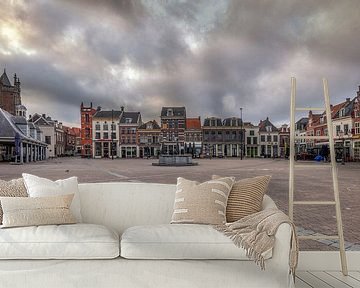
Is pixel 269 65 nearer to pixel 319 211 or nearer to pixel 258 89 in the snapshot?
pixel 258 89

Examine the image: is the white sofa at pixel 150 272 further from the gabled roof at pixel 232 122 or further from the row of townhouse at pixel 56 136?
the row of townhouse at pixel 56 136

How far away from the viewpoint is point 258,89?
107 feet

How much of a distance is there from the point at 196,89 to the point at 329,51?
19.6 metres

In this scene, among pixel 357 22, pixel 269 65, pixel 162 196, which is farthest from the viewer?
pixel 269 65

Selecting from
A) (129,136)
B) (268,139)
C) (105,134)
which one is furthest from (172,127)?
(268,139)

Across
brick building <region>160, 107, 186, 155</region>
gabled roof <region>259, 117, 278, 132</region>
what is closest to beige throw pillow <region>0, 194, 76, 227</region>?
brick building <region>160, 107, 186, 155</region>

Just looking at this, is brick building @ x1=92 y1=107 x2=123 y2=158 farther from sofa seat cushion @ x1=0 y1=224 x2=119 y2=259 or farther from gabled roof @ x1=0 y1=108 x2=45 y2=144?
sofa seat cushion @ x1=0 y1=224 x2=119 y2=259

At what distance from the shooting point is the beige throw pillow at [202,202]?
2.47 m

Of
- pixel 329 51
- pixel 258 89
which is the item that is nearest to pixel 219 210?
pixel 329 51

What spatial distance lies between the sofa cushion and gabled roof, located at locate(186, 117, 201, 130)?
39.5 meters

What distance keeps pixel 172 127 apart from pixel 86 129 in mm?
11440

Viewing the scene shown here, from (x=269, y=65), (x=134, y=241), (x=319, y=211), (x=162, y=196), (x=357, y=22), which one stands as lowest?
(x=319, y=211)

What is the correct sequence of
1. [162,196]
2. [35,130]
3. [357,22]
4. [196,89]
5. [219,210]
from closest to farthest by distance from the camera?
1. [219,210]
2. [162,196]
3. [357,22]
4. [35,130]
5. [196,89]

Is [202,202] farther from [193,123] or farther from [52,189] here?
[193,123]
